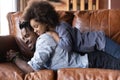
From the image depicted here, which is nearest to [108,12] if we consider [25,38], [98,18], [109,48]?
[98,18]

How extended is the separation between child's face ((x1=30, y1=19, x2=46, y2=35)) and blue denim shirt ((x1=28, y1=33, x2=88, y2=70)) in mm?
52

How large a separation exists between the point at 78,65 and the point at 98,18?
0.59 metres

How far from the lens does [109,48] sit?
2.08 metres

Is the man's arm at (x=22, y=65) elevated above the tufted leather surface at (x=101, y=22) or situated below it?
below

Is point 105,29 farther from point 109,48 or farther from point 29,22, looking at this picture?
point 29,22

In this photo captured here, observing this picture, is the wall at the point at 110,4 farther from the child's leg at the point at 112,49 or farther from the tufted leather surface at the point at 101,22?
the child's leg at the point at 112,49

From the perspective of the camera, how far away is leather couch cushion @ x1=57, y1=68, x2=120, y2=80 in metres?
1.69

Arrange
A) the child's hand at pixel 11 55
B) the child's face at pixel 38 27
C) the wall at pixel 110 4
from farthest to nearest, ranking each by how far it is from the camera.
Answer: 1. the wall at pixel 110 4
2. the child's hand at pixel 11 55
3. the child's face at pixel 38 27

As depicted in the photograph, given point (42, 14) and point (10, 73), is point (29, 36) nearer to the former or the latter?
point (42, 14)

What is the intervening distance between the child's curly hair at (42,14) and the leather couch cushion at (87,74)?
47cm

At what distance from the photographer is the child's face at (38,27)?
6.78ft


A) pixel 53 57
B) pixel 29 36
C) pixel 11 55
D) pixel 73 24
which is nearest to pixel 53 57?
pixel 53 57

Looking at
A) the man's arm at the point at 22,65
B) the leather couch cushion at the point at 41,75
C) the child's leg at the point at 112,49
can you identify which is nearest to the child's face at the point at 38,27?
the man's arm at the point at 22,65

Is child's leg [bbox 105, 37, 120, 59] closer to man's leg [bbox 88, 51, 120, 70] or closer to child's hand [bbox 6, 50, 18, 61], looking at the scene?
man's leg [bbox 88, 51, 120, 70]
